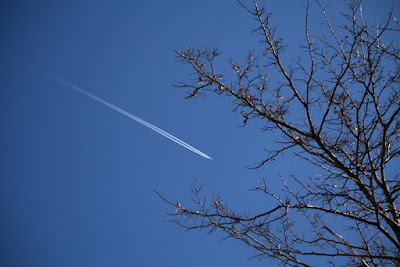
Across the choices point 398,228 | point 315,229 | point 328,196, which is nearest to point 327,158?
point 328,196

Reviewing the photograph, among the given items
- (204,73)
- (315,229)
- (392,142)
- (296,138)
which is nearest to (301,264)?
(315,229)

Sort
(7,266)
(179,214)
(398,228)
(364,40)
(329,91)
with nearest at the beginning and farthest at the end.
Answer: (398,228) → (364,40) → (179,214) → (329,91) → (7,266)

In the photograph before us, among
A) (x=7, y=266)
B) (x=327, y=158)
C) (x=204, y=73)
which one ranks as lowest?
(x=7, y=266)

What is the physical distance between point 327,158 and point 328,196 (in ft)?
2.21

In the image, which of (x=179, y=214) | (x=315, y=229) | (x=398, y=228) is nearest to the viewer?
(x=398, y=228)

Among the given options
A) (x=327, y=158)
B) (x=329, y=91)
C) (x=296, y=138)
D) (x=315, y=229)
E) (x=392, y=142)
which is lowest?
(x=315, y=229)

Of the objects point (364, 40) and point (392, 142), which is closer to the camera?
point (364, 40)

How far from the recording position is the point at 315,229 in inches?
166

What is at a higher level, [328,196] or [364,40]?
[364,40]

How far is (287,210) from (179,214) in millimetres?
1462

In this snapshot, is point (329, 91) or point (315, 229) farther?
point (315, 229)

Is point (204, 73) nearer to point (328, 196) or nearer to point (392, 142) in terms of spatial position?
point (328, 196)

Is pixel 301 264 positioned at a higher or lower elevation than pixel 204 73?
lower

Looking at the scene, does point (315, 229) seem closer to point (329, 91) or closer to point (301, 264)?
point (301, 264)
